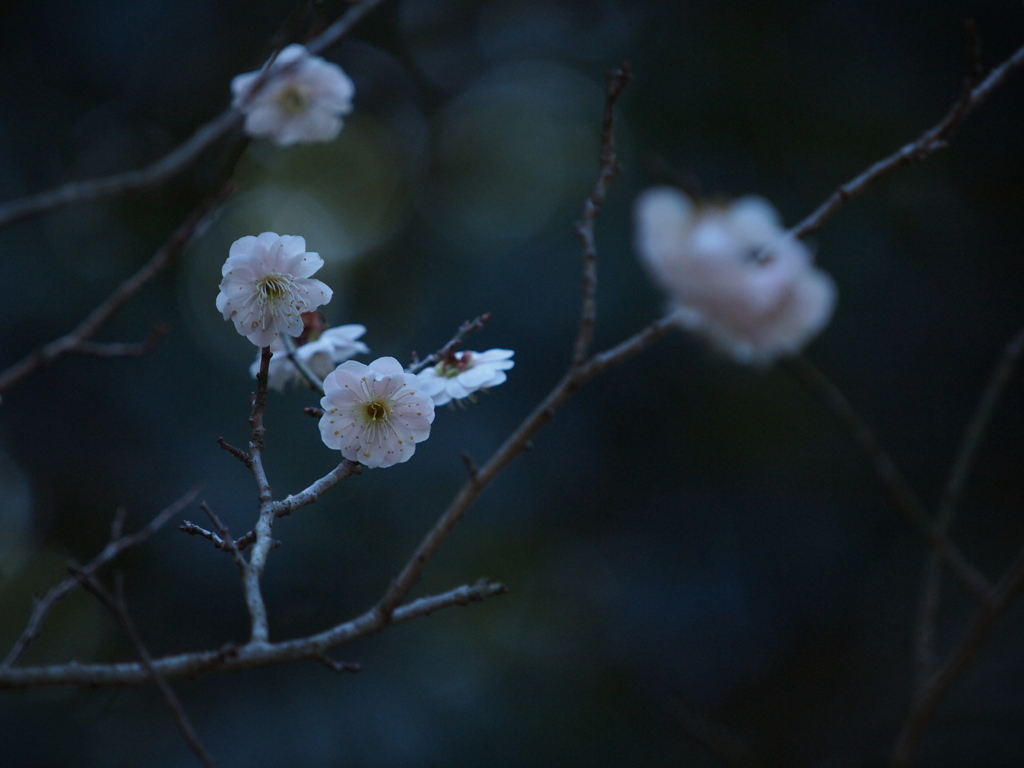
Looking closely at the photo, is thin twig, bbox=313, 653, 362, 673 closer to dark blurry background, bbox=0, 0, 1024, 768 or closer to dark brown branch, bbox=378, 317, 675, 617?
dark brown branch, bbox=378, 317, 675, 617

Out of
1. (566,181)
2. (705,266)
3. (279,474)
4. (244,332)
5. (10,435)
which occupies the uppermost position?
(566,181)

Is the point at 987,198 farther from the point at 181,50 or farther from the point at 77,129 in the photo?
the point at 77,129

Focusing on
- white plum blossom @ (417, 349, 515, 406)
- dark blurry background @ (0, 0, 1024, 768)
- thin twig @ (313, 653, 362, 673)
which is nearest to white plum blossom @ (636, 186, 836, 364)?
white plum blossom @ (417, 349, 515, 406)

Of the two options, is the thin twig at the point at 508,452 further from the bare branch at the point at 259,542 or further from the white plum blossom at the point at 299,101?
the white plum blossom at the point at 299,101

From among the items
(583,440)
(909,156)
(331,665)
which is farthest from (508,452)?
(583,440)

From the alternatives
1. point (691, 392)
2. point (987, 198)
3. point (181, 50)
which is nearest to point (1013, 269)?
point (987, 198)

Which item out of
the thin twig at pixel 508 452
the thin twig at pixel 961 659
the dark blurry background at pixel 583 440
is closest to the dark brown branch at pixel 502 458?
the thin twig at pixel 508 452
